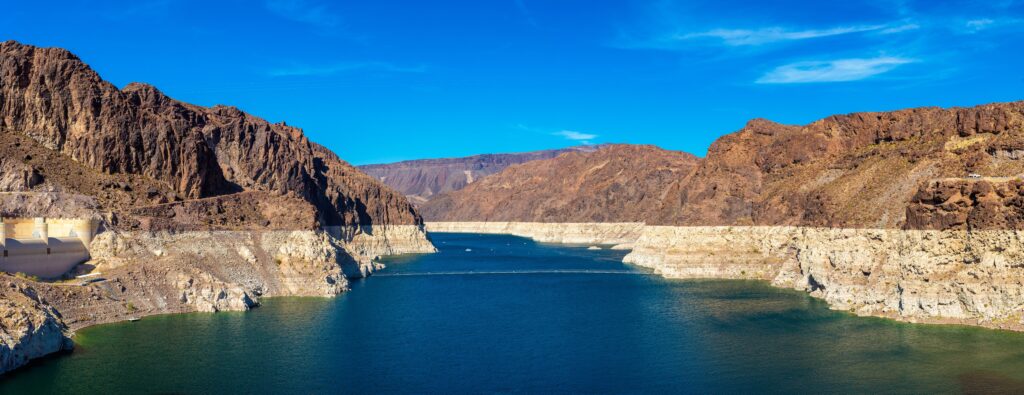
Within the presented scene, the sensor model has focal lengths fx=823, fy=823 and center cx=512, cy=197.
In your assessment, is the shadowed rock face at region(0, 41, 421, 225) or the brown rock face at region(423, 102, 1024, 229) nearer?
the brown rock face at region(423, 102, 1024, 229)

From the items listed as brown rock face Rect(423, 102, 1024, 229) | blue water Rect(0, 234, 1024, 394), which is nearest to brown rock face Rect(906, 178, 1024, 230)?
brown rock face Rect(423, 102, 1024, 229)

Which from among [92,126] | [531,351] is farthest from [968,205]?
[92,126]

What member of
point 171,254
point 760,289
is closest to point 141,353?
point 171,254

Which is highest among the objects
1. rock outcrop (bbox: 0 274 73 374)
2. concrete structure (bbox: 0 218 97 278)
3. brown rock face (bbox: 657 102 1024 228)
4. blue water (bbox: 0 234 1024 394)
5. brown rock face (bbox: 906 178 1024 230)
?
brown rock face (bbox: 657 102 1024 228)

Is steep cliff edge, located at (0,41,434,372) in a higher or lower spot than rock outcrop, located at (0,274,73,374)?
higher

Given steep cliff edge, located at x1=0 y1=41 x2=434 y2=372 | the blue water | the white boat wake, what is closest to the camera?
the blue water

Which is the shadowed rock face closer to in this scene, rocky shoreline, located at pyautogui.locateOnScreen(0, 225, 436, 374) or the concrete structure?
the concrete structure

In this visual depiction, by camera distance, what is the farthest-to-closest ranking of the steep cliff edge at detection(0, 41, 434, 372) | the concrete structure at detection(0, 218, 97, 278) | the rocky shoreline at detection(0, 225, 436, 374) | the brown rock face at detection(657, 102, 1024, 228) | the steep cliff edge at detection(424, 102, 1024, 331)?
the brown rock face at detection(657, 102, 1024, 228), the steep cliff edge at detection(0, 41, 434, 372), the concrete structure at detection(0, 218, 97, 278), the steep cliff edge at detection(424, 102, 1024, 331), the rocky shoreline at detection(0, 225, 436, 374)

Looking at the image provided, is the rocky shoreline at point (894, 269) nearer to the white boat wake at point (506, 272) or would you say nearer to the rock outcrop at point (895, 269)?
the rock outcrop at point (895, 269)
